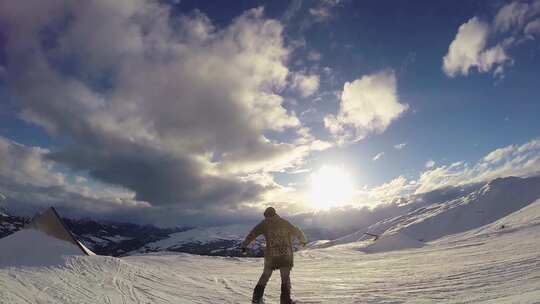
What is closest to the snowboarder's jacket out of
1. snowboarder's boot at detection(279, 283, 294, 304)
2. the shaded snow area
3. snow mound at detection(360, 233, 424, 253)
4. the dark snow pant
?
the dark snow pant

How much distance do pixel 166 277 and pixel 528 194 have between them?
169 metres

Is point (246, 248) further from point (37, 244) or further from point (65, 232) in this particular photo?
point (65, 232)

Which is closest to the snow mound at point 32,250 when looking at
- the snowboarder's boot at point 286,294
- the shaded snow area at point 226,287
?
the shaded snow area at point 226,287

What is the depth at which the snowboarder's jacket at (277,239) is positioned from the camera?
27.2ft

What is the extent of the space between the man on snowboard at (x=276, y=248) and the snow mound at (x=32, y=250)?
8366mm

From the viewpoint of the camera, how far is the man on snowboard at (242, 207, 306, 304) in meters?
8.12

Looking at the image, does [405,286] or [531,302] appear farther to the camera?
[405,286]

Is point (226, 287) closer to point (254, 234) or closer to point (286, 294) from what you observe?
point (254, 234)

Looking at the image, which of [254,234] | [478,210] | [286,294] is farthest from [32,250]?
[478,210]

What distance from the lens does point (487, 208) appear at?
140 metres

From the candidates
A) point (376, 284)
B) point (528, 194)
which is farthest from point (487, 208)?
point (376, 284)

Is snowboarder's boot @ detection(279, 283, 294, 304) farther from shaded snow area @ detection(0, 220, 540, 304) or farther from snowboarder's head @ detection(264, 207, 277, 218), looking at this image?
snowboarder's head @ detection(264, 207, 277, 218)

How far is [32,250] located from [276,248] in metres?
11.1

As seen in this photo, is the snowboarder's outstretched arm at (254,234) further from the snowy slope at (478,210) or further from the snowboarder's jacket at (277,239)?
the snowy slope at (478,210)
